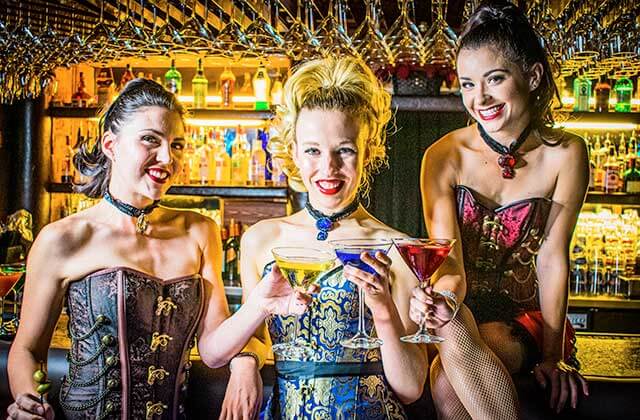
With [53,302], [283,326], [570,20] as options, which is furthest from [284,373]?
[570,20]

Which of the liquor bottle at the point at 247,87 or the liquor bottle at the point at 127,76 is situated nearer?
the liquor bottle at the point at 127,76

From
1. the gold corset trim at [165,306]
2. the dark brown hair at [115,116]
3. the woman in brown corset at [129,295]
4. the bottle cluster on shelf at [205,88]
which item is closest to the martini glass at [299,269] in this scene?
the woman in brown corset at [129,295]

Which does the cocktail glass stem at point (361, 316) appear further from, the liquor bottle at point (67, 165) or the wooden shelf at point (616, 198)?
the liquor bottle at point (67, 165)

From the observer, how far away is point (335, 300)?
2.22 meters

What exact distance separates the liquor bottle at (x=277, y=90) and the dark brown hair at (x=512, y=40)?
2.75 meters

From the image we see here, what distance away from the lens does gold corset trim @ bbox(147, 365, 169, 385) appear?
2.29 metres

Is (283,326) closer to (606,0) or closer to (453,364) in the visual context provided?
(453,364)

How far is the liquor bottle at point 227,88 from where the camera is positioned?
18.5ft

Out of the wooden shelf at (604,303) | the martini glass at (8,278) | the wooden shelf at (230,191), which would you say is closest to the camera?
the martini glass at (8,278)

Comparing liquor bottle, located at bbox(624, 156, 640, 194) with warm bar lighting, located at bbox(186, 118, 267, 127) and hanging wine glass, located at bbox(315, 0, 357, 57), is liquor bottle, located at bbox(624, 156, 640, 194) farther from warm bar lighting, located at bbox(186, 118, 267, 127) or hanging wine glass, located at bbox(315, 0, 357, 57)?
hanging wine glass, located at bbox(315, 0, 357, 57)

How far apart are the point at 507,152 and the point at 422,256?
0.75m

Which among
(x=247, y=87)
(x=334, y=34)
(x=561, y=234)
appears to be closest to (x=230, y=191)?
(x=247, y=87)

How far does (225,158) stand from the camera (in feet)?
18.8

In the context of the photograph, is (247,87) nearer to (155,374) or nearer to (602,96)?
(602,96)
